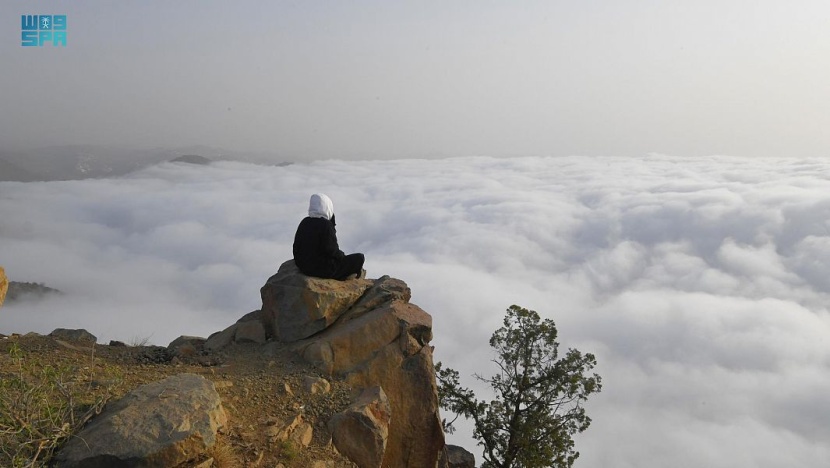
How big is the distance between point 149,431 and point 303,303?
5.22m

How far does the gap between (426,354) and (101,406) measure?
597 centimetres

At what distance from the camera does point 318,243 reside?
11.4 meters

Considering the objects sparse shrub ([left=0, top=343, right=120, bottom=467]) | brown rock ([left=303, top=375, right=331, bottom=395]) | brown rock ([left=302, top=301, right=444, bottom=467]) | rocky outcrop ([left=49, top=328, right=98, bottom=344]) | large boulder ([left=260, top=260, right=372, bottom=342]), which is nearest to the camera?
sparse shrub ([left=0, top=343, right=120, bottom=467])

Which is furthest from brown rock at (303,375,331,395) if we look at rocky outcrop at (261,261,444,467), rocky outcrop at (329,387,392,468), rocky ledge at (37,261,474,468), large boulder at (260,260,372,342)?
large boulder at (260,260,372,342)

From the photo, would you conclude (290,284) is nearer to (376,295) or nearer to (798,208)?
(376,295)

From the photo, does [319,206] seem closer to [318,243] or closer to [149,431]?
[318,243]

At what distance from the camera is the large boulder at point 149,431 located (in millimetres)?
5574

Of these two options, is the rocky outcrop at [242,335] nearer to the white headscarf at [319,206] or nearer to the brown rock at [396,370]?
the brown rock at [396,370]

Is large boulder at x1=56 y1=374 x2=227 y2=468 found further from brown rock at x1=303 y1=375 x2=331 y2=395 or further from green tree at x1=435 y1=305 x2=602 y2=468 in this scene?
green tree at x1=435 y1=305 x2=602 y2=468

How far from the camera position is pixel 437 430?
1017cm

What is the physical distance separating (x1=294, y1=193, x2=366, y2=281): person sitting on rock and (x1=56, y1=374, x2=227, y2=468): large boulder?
4925 mm

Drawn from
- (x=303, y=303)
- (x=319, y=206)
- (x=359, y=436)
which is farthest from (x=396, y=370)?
(x=319, y=206)

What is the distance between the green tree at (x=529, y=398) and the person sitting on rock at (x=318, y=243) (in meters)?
7.55

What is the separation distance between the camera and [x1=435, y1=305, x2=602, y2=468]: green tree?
1570 cm
